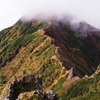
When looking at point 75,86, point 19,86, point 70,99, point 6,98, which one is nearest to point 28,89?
point 19,86

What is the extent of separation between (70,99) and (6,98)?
82.0 meters

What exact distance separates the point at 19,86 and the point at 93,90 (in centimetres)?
6639

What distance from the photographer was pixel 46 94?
80.6m

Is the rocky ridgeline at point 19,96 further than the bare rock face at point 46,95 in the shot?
Yes

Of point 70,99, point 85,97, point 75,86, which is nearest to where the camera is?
point 85,97

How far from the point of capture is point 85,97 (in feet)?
484

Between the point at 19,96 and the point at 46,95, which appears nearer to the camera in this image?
the point at 19,96

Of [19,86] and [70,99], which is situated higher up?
[19,86]

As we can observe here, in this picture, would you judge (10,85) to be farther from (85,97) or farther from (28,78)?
(85,97)

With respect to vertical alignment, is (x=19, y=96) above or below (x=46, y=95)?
above

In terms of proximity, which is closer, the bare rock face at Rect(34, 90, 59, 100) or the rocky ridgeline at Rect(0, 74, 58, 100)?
the bare rock face at Rect(34, 90, 59, 100)

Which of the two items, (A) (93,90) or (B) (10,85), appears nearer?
(B) (10,85)

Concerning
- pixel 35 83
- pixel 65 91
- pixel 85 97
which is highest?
pixel 35 83

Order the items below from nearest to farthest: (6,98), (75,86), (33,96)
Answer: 1. (33,96)
2. (6,98)
3. (75,86)
